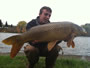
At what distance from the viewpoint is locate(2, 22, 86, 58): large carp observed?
3.08 metres

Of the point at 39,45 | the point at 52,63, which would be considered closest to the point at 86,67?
the point at 52,63

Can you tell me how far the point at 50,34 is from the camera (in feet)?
10.1

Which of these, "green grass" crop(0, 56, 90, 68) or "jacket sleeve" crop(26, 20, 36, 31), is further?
"green grass" crop(0, 56, 90, 68)

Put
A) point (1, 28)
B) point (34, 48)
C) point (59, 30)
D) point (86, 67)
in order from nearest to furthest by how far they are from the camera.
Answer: point (59, 30) → point (34, 48) → point (86, 67) → point (1, 28)

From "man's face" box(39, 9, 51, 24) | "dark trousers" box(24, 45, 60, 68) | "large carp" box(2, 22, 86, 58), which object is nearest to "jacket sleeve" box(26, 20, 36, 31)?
"man's face" box(39, 9, 51, 24)

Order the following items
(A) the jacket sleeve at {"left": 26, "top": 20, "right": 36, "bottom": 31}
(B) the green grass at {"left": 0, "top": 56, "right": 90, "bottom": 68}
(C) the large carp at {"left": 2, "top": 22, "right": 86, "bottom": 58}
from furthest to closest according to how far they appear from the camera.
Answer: (B) the green grass at {"left": 0, "top": 56, "right": 90, "bottom": 68} < (A) the jacket sleeve at {"left": 26, "top": 20, "right": 36, "bottom": 31} < (C) the large carp at {"left": 2, "top": 22, "right": 86, "bottom": 58}

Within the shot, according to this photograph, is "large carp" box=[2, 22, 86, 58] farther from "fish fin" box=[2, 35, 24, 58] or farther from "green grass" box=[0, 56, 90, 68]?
"green grass" box=[0, 56, 90, 68]

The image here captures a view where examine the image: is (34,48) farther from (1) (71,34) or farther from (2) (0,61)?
(2) (0,61)

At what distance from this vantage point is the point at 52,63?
3.73 meters

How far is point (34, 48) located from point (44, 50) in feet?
0.77

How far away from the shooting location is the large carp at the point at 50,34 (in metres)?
3.08

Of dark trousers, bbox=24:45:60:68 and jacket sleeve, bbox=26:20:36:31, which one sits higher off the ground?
jacket sleeve, bbox=26:20:36:31

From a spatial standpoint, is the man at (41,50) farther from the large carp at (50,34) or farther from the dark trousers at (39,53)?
the large carp at (50,34)

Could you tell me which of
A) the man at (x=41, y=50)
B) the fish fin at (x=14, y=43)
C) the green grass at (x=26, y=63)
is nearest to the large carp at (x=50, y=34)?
the fish fin at (x=14, y=43)
